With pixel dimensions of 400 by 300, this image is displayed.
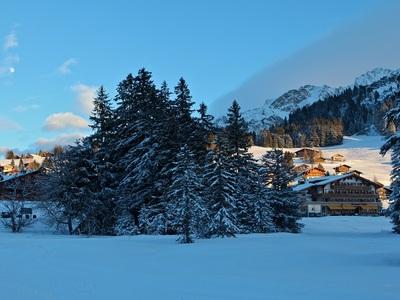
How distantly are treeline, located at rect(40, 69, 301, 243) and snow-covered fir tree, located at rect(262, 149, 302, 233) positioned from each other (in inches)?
3.9

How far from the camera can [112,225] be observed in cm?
4897

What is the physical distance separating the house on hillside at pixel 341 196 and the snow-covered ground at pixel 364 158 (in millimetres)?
24362

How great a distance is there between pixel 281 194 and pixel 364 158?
426 feet

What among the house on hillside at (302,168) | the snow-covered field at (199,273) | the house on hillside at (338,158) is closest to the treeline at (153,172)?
the snow-covered field at (199,273)

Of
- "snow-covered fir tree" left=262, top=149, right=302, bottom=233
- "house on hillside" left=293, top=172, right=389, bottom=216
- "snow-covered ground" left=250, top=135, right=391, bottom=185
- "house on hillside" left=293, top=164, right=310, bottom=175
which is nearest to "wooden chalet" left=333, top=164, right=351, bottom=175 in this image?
"snow-covered ground" left=250, top=135, right=391, bottom=185

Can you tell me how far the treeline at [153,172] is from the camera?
139 ft

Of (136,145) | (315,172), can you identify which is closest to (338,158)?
(315,172)

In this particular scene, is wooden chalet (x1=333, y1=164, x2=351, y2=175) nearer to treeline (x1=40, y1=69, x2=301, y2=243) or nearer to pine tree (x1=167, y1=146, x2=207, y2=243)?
treeline (x1=40, y1=69, x2=301, y2=243)

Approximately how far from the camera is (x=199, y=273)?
1716 cm

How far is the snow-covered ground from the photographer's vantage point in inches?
5522

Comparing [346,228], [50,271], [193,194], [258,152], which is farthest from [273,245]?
[258,152]

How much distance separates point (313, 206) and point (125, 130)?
63.0 m

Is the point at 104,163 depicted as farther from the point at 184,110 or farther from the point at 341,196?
the point at 341,196

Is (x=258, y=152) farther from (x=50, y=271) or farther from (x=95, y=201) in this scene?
(x=50, y=271)
